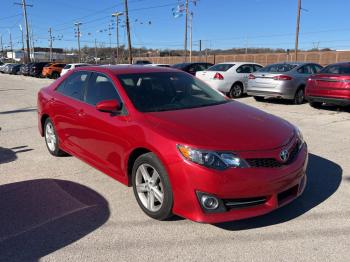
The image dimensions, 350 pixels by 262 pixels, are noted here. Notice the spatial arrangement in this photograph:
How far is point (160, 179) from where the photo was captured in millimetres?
3551

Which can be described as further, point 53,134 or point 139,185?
point 53,134

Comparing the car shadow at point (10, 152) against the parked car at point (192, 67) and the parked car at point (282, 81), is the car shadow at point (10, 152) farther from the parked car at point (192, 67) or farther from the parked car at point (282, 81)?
the parked car at point (192, 67)

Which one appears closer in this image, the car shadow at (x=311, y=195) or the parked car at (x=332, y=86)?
the car shadow at (x=311, y=195)

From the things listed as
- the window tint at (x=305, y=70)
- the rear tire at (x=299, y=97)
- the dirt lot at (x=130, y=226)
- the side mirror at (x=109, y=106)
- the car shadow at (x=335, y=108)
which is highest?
the window tint at (x=305, y=70)

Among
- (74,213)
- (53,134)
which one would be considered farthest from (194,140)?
(53,134)

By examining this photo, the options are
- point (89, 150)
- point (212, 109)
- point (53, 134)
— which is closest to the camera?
point (212, 109)

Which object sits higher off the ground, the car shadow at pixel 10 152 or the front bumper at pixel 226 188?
the front bumper at pixel 226 188

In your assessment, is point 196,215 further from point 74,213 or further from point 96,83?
point 96,83

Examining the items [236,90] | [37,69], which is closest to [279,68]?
[236,90]

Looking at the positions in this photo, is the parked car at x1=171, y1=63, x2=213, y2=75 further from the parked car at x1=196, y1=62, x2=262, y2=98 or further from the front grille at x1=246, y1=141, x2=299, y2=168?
the front grille at x1=246, y1=141, x2=299, y2=168

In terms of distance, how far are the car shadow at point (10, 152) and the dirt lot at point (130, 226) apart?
0.47m

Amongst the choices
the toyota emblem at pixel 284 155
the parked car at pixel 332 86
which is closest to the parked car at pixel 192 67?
the parked car at pixel 332 86

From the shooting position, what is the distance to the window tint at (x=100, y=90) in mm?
4488

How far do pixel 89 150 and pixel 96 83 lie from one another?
90 centimetres
